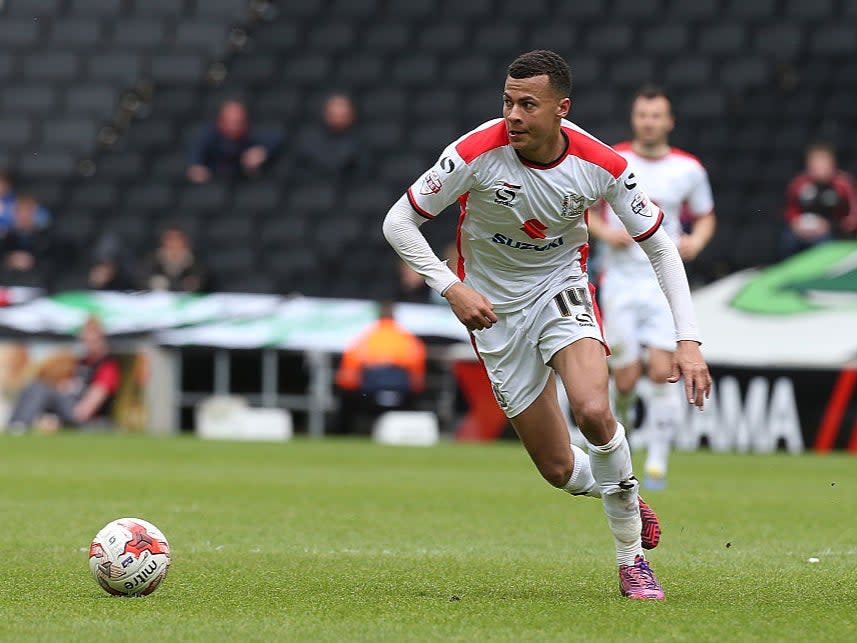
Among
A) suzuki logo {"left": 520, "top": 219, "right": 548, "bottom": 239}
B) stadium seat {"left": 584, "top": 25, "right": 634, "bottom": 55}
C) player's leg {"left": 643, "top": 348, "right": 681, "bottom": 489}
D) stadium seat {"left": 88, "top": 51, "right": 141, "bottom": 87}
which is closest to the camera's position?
suzuki logo {"left": 520, "top": 219, "right": 548, "bottom": 239}

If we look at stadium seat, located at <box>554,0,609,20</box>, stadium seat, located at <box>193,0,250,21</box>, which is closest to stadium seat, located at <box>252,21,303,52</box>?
stadium seat, located at <box>193,0,250,21</box>

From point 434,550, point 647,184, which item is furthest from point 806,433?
point 434,550

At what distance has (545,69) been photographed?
6.11m

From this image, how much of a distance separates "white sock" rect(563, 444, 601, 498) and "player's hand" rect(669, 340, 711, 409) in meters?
0.74

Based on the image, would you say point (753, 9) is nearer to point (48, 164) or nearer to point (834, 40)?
point (834, 40)

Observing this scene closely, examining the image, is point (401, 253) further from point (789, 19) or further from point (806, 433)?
point (789, 19)

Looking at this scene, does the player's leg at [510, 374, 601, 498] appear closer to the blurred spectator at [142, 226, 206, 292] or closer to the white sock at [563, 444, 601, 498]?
the white sock at [563, 444, 601, 498]

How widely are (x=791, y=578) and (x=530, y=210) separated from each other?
1818 mm

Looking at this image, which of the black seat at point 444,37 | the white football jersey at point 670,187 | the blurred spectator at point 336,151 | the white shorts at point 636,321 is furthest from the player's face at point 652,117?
the black seat at point 444,37

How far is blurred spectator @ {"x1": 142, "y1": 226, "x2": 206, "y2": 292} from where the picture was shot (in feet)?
62.2

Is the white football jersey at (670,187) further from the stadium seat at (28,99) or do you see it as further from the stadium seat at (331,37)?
the stadium seat at (28,99)

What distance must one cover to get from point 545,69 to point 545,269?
2.78 feet

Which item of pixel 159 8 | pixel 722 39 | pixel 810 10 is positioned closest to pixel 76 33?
pixel 159 8

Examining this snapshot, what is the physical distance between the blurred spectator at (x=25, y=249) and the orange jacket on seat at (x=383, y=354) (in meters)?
4.81
